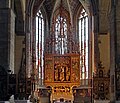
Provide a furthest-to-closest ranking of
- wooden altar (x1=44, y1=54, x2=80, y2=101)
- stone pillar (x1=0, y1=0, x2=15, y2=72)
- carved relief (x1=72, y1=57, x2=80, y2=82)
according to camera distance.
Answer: carved relief (x1=72, y1=57, x2=80, y2=82)
wooden altar (x1=44, y1=54, x2=80, y2=101)
stone pillar (x1=0, y1=0, x2=15, y2=72)

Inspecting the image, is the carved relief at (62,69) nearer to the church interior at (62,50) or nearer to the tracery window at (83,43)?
the church interior at (62,50)

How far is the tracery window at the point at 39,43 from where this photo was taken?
3653 centimetres

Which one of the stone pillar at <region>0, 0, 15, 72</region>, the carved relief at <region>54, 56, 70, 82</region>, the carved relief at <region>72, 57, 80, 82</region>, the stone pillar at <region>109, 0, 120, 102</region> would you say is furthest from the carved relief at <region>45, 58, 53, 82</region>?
the stone pillar at <region>109, 0, 120, 102</region>

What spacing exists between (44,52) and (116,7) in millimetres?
17133

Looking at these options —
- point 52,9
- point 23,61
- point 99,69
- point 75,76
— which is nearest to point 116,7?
point 99,69

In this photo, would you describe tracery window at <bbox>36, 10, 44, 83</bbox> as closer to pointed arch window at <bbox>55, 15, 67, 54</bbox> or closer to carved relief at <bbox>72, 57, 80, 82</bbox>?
pointed arch window at <bbox>55, 15, 67, 54</bbox>

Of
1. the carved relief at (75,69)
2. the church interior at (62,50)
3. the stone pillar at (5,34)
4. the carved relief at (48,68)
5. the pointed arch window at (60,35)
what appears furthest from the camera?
the pointed arch window at (60,35)

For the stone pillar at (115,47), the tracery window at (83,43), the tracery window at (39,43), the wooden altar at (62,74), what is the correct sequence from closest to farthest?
the stone pillar at (115,47)
the wooden altar at (62,74)
the tracery window at (83,43)
the tracery window at (39,43)

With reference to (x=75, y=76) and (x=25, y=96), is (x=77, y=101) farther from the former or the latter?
(x=25, y=96)

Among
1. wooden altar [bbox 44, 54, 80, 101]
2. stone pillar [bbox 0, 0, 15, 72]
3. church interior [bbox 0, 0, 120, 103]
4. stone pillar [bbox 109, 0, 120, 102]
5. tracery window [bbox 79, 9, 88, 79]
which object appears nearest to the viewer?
stone pillar [bbox 109, 0, 120, 102]

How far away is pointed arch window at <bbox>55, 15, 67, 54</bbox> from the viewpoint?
37.0 metres

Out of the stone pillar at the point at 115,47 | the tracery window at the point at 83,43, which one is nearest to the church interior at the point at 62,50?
the tracery window at the point at 83,43

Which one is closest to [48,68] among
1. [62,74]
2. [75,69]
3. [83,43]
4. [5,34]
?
[62,74]

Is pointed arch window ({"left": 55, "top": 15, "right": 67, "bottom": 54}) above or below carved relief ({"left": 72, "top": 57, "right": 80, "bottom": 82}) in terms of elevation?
above
